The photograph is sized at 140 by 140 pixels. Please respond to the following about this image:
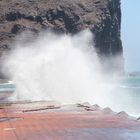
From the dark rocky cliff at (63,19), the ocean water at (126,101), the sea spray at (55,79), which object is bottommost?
the ocean water at (126,101)

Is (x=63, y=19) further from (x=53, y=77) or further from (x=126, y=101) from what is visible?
(x=53, y=77)

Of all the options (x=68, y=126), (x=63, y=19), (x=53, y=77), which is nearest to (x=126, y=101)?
(x=53, y=77)

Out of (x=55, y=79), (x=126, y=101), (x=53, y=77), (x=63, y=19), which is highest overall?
(x=63, y=19)

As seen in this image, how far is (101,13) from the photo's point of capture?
10806 centimetres

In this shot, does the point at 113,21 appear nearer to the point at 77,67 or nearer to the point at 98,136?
the point at 77,67

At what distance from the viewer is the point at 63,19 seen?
10231 cm

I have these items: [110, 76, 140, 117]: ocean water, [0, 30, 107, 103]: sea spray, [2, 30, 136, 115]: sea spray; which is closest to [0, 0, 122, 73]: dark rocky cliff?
[110, 76, 140, 117]: ocean water

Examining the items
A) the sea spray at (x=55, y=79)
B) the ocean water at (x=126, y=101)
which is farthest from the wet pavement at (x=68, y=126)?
the sea spray at (x=55, y=79)

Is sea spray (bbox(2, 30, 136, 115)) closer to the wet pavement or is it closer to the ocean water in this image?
the ocean water

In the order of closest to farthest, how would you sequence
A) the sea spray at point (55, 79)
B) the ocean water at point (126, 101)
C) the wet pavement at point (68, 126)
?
the wet pavement at point (68, 126) → the ocean water at point (126, 101) → the sea spray at point (55, 79)

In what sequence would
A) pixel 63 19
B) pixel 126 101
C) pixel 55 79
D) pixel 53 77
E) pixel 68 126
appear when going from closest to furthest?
pixel 68 126, pixel 55 79, pixel 53 77, pixel 126 101, pixel 63 19

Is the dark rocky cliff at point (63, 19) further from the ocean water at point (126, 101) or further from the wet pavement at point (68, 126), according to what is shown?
the wet pavement at point (68, 126)

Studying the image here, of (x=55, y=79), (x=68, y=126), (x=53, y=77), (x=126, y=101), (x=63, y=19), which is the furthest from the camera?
(x=63, y=19)

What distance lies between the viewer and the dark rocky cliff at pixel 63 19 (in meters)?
99.4
